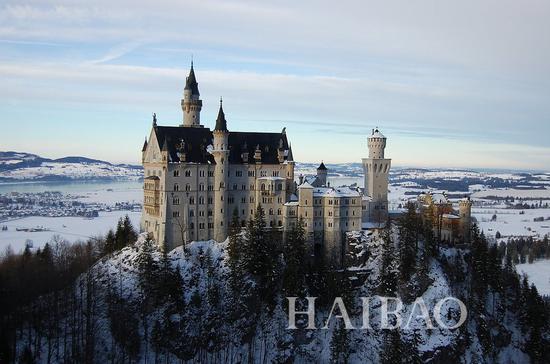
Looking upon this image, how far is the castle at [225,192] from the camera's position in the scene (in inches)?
3398

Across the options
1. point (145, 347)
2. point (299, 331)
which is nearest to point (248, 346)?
point (299, 331)

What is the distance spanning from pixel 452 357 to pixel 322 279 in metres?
19.1

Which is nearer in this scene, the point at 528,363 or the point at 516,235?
the point at 528,363

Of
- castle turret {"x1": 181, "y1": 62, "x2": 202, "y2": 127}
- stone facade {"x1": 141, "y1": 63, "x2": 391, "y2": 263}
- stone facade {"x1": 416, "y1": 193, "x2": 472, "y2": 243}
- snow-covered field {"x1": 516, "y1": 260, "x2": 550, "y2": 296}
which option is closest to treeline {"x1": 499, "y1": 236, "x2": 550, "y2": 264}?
snow-covered field {"x1": 516, "y1": 260, "x2": 550, "y2": 296}

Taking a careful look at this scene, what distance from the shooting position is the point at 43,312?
242 feet

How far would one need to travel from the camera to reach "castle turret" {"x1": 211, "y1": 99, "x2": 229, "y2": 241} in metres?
87.8

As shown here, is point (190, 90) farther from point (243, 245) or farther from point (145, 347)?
point (145, 347)

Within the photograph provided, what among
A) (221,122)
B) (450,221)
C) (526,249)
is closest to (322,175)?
(221,122)

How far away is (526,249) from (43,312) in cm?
13559

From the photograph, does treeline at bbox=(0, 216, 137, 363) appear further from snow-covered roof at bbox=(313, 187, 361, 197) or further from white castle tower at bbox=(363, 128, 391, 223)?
white castle tower at bbox=(363, 128, 391, 223)

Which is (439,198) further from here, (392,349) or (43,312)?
(43,312)

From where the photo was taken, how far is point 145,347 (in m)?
74.4

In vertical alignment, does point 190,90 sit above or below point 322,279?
above

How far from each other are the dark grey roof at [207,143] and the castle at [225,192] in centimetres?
15
